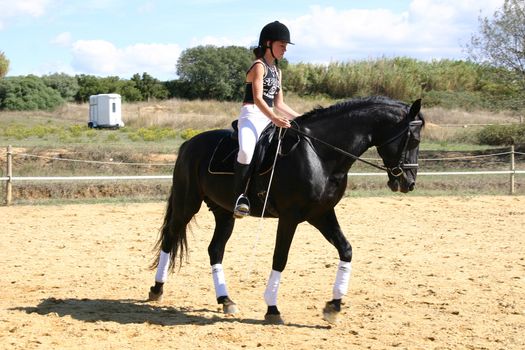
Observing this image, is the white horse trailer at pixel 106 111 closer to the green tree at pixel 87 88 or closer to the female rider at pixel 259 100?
the green tree at pixel 87 88

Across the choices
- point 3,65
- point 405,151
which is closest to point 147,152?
point 405,151

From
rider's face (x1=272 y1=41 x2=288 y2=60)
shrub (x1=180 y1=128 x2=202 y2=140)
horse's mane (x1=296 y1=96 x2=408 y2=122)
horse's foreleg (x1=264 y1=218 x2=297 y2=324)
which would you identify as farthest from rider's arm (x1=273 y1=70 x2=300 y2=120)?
shrub (x1=180 y1=128 x2=202 y2=140)

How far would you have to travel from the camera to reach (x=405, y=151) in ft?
19.7

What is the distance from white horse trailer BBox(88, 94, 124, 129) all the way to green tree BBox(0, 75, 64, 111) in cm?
1374

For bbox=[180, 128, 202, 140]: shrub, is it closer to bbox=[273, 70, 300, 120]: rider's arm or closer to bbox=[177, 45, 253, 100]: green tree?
bbox=[177, 45, 253, 100]: green tree

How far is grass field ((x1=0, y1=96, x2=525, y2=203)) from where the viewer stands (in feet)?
59.1

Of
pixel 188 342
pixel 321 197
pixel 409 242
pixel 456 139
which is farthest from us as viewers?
pixel 456 139

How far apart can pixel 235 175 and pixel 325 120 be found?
1.01m

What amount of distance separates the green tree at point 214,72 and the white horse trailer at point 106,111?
15.5m

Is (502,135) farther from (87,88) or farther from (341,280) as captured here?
(87,88)

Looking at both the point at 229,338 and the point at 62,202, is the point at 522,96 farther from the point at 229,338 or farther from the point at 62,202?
the point at 229,338

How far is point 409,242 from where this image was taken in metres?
11.1

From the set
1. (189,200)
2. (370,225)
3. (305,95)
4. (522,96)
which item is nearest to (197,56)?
(305,95)

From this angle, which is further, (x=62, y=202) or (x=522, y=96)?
(x=522, y=96)
